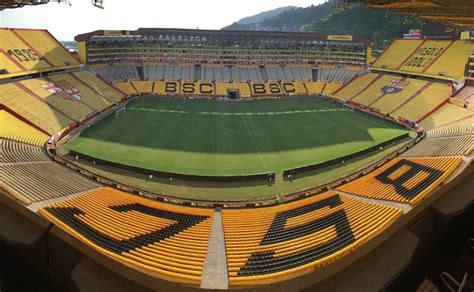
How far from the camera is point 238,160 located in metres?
33.6

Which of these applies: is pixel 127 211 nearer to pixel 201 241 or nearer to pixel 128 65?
pixel 201 241

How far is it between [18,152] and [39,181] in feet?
24.8

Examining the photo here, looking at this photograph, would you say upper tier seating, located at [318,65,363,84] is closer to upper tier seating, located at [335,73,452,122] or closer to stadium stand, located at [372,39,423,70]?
upper tier seating, located at [335,73,452,122]

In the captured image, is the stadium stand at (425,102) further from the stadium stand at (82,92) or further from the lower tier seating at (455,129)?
the stadium stand at (82,92)

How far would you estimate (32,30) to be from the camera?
61125 mm

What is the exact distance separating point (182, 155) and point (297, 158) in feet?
37.6

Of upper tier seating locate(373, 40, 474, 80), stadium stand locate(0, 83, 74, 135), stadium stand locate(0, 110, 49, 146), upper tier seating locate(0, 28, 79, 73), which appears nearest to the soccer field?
stadium stand locate(0, 110, 49, 146)

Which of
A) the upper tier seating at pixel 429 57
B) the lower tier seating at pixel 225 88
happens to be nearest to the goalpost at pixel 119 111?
the lower tier seating at pixel 225 88

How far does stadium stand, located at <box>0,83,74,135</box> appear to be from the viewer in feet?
130

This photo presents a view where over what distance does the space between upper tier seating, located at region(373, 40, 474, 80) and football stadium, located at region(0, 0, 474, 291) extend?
33 cm

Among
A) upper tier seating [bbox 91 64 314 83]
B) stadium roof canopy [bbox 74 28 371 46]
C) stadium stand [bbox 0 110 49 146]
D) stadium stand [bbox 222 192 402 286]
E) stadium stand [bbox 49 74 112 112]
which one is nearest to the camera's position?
stadium stand [bbox 222 192 402 286]

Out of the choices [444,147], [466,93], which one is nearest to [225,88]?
[466,93]

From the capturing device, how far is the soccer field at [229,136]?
33062 mm

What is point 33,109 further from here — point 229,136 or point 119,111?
point 229,136
